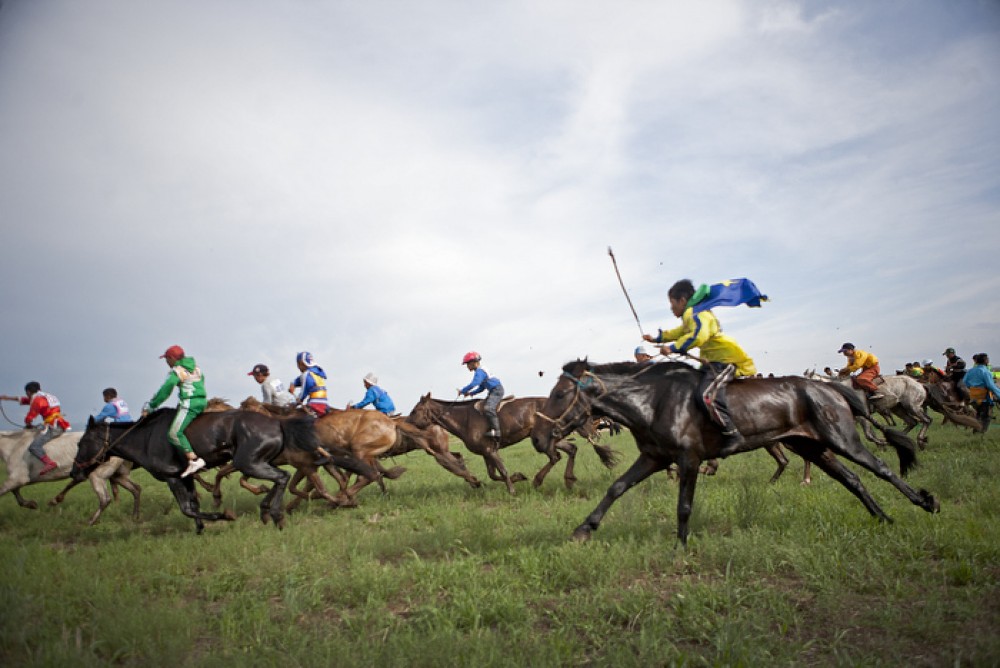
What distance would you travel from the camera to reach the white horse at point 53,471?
33.3 ft

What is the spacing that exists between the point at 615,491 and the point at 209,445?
6404 millimetres

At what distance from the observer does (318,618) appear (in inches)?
184

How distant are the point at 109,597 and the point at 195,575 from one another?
1133mm

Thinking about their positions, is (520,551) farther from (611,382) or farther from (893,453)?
(893,453)

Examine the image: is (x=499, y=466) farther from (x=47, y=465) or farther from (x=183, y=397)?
(x=47, y=465)

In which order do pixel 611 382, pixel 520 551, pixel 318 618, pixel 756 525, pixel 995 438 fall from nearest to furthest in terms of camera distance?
pixel 318 618 < pixel 520 551 < pixel 756 525 < pixel 611 382 < pixel 995 438

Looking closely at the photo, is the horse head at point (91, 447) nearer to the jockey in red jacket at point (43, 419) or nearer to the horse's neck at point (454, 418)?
the jockey in red jacket at point (43, 419)

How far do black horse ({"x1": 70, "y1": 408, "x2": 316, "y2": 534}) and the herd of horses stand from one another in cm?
2

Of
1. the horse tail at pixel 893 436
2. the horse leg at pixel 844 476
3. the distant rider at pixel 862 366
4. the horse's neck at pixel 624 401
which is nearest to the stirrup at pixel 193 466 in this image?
the horse's neck at pixel 624 401

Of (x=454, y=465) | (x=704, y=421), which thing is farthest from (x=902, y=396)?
(x=454, y=465)

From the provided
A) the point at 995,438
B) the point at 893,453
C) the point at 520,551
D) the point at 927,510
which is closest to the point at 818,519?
the point at 927,510

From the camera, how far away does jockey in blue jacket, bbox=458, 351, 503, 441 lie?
39.0 ft

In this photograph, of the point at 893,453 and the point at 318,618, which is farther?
the point at 893,453

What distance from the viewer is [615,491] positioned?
6.31 metres
